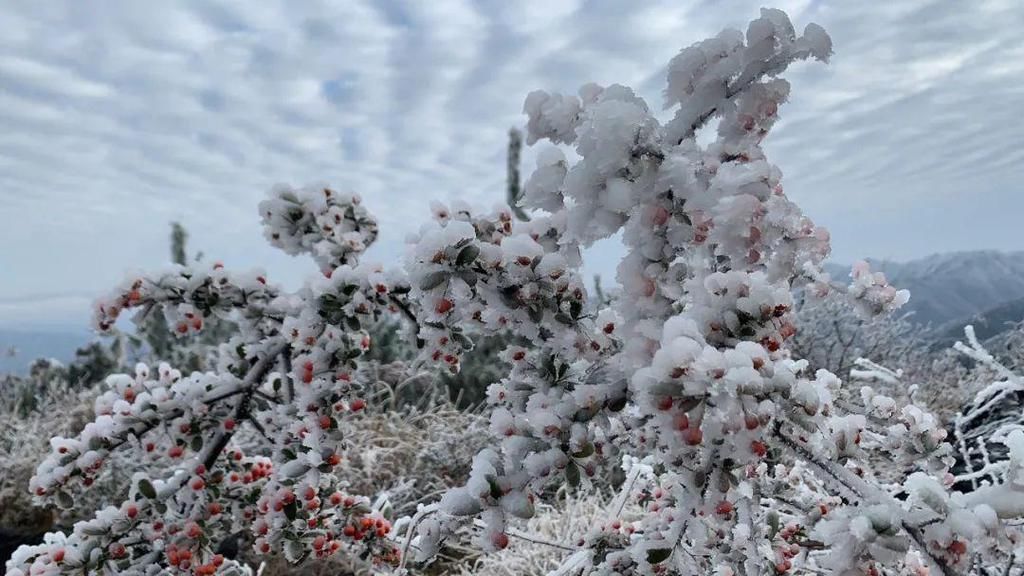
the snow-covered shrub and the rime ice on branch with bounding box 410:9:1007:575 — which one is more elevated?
the snow-covered shrub

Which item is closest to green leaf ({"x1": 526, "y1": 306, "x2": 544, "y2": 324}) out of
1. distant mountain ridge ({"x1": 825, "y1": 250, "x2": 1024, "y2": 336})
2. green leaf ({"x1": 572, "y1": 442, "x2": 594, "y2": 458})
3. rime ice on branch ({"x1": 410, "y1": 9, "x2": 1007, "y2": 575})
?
rime ice on branch ({"x1": 410, "y1": 9, "x2": 1007, "y2": 575})

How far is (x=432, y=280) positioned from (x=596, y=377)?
38 cm

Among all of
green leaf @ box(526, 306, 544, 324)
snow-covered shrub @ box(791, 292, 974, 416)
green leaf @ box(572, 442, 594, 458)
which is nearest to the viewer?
green leaf @ box(572, 442, 594, 458)

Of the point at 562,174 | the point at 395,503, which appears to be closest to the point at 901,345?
the point at 395,503

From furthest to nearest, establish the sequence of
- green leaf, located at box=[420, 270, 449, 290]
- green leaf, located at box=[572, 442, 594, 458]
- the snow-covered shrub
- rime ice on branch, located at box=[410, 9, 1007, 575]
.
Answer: the snow-covered shrub → green leaf, located at box=[420, 270, 449, 290] → green leaf, located at box=[572, 442, 594, 458] → rime ice on branch, located at box=[410, 9, 1007, 575]

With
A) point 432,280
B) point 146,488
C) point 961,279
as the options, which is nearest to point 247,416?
point 146,488

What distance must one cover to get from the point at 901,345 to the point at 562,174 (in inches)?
281

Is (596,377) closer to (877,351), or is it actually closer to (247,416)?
(247,416)

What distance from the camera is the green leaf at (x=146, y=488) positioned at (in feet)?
7.39

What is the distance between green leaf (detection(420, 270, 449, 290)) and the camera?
1.38 m

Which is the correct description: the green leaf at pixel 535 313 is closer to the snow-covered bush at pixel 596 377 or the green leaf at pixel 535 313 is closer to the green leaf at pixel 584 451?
the snow-covered bush at pixel 596 377

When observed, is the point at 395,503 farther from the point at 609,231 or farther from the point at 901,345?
the point at 901,345

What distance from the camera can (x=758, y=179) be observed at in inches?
47.8

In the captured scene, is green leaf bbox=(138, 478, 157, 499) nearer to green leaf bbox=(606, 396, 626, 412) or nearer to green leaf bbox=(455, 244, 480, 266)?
green leaf bbox=(455, 244, 480, 266)
